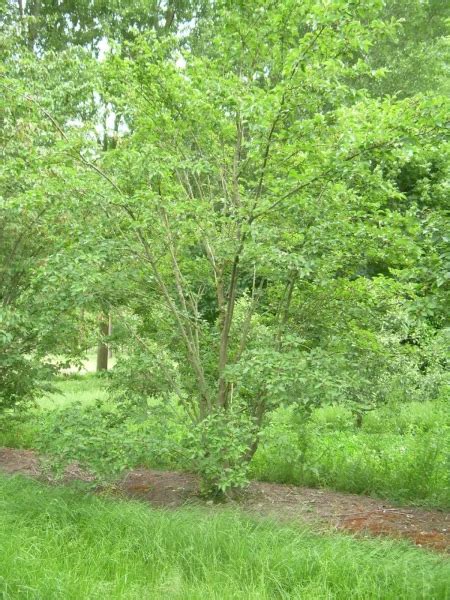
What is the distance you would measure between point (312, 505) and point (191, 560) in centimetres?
186

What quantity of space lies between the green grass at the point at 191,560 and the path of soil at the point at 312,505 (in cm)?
56

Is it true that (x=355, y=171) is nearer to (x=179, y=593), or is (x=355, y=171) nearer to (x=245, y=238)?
(x=245, y=238)

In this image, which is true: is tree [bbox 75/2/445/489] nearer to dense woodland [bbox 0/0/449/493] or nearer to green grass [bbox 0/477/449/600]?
dense woodland [bbox 0/0/449/493]

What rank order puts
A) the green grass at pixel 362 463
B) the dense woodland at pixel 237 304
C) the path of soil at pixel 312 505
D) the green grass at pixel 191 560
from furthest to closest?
the green grass at pixel 362 463 → the path of soil at pixel 312 505 → the dense woodland at pixel 237 304 → the green grass at pixel 191 560

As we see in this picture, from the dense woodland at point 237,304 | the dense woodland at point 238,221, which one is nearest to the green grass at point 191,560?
the dense woodland at point 237,304

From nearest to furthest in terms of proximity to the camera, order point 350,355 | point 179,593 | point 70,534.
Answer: point 179,593 → point 70,534 → point 350,355

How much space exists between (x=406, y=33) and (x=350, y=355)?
15.8m

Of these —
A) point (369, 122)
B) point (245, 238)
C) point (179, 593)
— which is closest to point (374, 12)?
point (369, 122)

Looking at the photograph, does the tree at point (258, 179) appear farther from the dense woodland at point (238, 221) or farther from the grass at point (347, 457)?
the grass at point (347, 457)

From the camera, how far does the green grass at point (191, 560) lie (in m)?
3.14

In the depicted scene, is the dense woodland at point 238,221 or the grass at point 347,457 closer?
the dense woodland at point 238,221

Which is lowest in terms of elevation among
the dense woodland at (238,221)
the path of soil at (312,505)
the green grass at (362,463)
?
the path of soil at (312,505)

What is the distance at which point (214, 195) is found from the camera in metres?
5.96

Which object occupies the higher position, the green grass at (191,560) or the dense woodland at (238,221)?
the dense woodland at (238,221)
